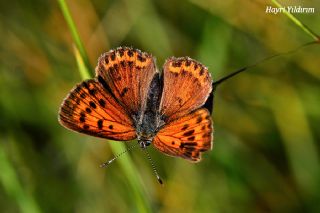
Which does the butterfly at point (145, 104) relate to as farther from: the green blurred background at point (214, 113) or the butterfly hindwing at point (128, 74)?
the green blurred background at point (214, 113)

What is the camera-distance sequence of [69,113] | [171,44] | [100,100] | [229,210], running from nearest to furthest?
1. [69,113]
2. [100,100]
3. [229,210]
4. [171,44]

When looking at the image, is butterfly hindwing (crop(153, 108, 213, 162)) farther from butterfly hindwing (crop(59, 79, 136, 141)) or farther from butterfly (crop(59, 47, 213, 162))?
butterfly hindwing (crop(59, 79, 136, 141))

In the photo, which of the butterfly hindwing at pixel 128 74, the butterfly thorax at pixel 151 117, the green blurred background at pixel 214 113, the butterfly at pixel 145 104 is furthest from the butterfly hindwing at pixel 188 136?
the green blurred background at pixel 214 113

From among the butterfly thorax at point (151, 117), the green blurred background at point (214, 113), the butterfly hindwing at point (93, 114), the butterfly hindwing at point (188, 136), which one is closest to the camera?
the butterfly hindwing at point (188, 136)

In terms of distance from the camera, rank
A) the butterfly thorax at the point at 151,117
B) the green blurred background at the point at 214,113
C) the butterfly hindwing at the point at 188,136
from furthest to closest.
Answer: the green blurred background at the point at 214,113 → the butterfly thorax at the point at 151,117 → the butterfly hindwing at the point at 188,136

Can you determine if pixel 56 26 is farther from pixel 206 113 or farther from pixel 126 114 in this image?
pixel 206 113

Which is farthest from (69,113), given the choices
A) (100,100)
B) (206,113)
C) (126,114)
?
(206,113)

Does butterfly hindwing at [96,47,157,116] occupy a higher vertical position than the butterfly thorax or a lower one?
higher

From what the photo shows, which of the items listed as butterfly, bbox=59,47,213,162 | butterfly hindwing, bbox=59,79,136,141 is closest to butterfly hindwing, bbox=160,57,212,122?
butterfly, bbox=59,47,213,162
